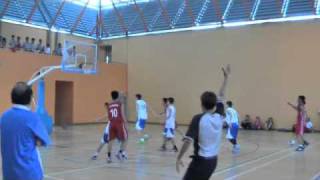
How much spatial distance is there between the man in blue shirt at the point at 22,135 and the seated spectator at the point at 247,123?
23507 millimetres

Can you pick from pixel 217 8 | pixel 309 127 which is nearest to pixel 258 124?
pixel 309 127

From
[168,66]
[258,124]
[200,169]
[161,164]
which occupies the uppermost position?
[168,66]

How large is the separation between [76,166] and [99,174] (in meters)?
1.27

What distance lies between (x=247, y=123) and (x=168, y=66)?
6894mm

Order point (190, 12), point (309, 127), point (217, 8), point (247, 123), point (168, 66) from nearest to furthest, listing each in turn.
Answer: point (309, 127) < point (247, 123) < point (217, 8) < point (190, 12) < point (168, 66)

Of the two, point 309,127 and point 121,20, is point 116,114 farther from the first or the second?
point 121,20

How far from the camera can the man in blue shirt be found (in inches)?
157

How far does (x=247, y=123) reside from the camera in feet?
88.0

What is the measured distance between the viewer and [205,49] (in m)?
28.9

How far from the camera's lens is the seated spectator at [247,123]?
26.7 meters

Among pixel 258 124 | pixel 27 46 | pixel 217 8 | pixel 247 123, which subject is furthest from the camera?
pixel 217 8

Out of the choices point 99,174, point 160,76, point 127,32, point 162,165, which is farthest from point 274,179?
point 127,32

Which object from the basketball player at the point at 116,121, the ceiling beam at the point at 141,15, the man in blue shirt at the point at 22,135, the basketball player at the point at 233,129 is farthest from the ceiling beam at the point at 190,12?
the man in blue shirt at the point at 22,135

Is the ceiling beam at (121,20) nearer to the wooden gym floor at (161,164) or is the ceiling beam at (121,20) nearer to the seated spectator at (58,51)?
the seated spectator at (58,51)
